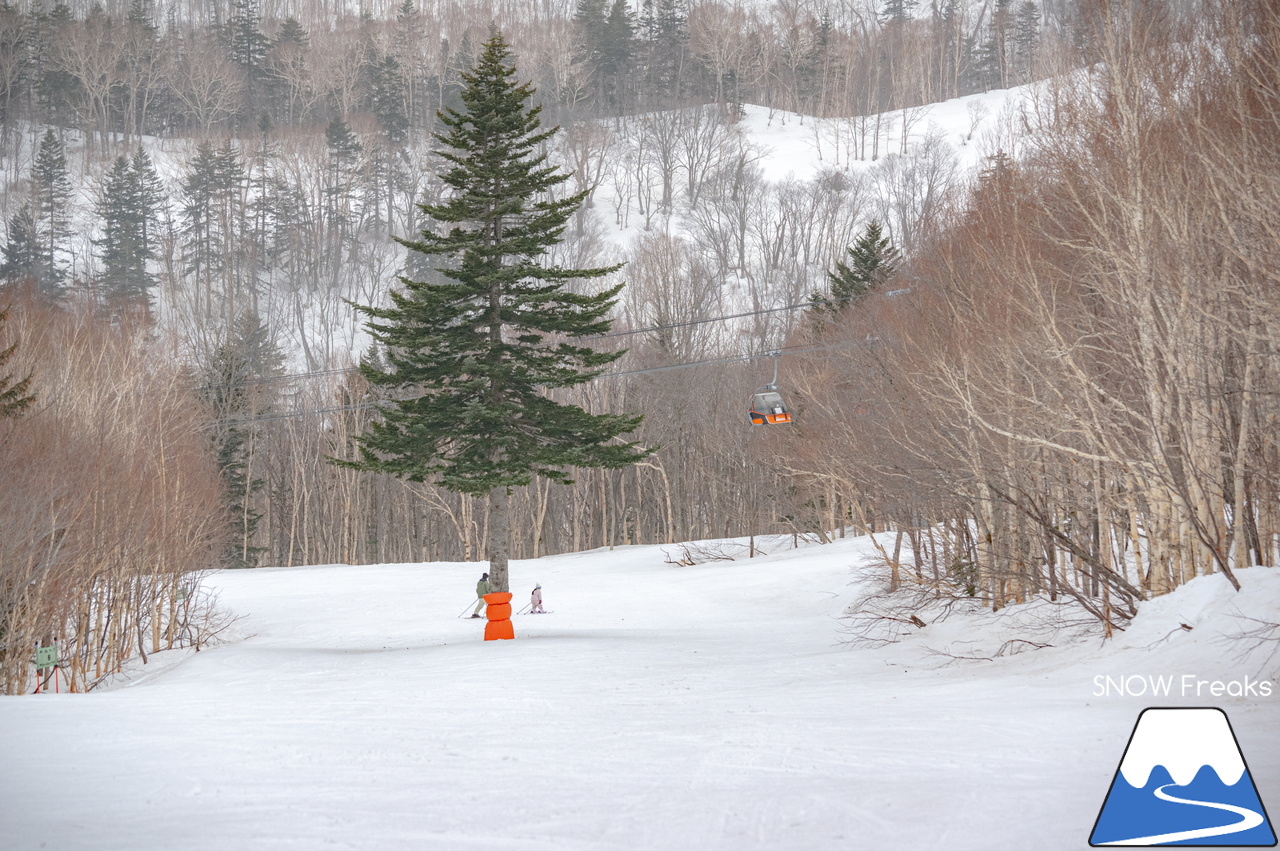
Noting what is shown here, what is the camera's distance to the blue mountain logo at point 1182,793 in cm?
499

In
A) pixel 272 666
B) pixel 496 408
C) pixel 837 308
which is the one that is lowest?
pixel 272 666

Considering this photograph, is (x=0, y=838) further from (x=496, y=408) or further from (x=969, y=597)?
(x=969, y=597)

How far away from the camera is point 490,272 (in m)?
18.5

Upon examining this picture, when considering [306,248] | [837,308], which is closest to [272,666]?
[837,308]

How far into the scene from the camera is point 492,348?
1888 centimetres

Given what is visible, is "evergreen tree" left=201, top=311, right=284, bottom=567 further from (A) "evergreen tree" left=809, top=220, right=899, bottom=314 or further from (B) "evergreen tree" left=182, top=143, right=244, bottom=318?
(A) "evergreen tree" left=809, top=220, right=899, bottom=314

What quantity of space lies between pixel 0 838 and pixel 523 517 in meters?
40.9

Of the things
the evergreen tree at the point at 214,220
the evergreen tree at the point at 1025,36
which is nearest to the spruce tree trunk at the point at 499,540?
the evergreen tree at the point at 214,220

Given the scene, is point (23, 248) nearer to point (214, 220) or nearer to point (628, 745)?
point (214, 220)

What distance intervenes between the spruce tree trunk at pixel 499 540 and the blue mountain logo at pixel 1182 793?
1451cm

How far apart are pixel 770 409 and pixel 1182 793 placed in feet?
54.1

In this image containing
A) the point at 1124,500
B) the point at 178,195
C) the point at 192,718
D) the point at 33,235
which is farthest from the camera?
the point at 178,195

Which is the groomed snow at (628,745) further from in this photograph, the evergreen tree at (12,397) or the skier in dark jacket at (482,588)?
the evergreen tree at (12,397)

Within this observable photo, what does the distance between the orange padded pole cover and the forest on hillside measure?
6922mm
